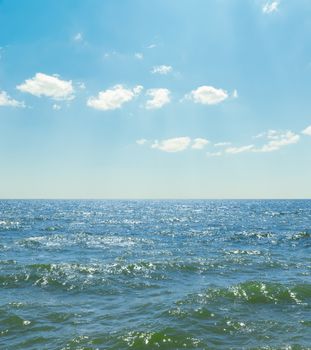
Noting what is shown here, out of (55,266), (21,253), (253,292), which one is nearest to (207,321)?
(253,292)

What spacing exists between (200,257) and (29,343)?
19218 mm

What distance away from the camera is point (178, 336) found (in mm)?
12891

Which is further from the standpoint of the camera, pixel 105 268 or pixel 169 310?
pixel 105 268

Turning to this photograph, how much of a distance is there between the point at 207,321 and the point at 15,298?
30.6 feet

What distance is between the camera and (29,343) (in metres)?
12.2

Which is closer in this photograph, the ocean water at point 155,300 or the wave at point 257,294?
the ocean water at point 155,300

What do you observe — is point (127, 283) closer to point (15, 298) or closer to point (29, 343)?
point (15, 298)

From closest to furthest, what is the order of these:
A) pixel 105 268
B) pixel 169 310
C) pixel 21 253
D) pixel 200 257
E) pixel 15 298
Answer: pixel 169 310, pixel 15 298, pixel 105 268, pixel 200 257, pixel 21 253

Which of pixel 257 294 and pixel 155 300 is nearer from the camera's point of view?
pixel 155 300

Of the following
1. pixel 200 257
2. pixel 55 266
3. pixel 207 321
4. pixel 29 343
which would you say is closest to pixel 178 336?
pixel 207 321

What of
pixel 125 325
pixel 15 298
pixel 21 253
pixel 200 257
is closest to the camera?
pixel 125 325

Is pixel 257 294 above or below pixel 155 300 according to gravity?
above

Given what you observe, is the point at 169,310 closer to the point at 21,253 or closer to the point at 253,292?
the point at 253,292

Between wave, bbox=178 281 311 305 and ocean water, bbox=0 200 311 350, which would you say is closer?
ocean water, bbox=0 200 311 350
